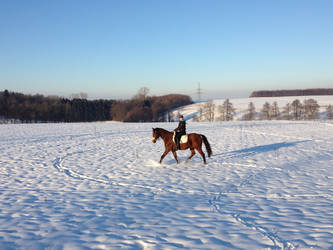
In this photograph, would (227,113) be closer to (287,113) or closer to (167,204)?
(287,113)

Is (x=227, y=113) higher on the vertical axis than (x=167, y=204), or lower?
higher

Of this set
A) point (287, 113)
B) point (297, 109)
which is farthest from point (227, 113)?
point (297, 109)

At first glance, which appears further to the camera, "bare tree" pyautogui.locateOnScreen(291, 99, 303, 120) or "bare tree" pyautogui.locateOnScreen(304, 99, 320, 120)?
"bare tree" pyautogui.locateOnScreen(291, 99, 303, 120)

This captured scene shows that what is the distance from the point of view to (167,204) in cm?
628

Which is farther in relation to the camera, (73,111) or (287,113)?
(73,111)

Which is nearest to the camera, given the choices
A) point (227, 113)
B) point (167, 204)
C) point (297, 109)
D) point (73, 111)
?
point (167, 204)

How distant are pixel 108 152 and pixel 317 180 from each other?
10.7 m

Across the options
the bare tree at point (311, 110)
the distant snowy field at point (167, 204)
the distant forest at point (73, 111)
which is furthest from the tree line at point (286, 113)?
the distant snowy field at point (167, 204)

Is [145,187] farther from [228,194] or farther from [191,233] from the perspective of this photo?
[191,233]

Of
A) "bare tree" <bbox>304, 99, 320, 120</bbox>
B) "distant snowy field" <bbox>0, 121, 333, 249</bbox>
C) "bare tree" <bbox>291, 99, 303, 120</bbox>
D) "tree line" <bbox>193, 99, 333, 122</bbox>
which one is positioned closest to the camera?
"distant snowy field" <bbox>0, 121, 333, 249</bbox>

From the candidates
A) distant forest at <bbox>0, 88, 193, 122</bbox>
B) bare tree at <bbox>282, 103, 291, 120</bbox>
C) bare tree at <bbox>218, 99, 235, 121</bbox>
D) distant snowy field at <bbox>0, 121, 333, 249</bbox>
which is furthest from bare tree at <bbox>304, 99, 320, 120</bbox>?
distant snowy field at <bbox>0, 121, 333, 249</bbox>

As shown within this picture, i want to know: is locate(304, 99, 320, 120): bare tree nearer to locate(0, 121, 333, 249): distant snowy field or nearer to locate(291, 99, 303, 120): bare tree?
locate(291, 99, 303, 120): bare tree

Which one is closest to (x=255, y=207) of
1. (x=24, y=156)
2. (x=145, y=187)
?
(x=145, y=187)

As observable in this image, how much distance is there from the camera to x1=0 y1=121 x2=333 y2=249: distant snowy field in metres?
4.39
